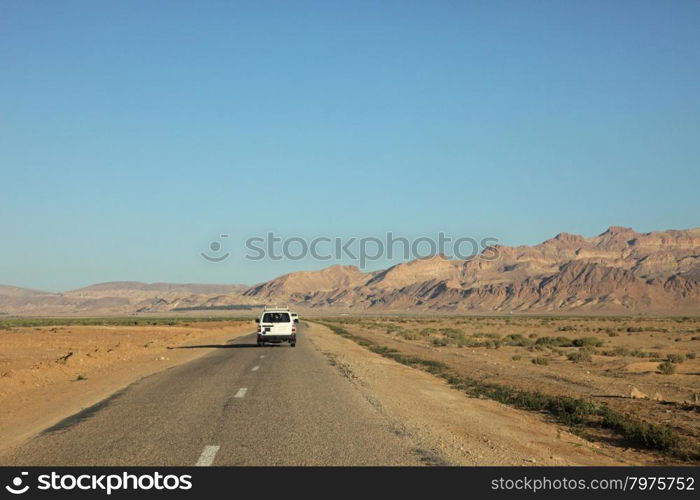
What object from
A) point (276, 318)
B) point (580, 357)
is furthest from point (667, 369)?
point (276, 318)

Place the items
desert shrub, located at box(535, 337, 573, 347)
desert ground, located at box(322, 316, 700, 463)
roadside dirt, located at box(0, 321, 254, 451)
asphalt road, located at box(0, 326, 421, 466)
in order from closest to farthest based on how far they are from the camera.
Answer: asphalt road, located at box(0, 326, 421, 466) < desert ground, located at box(322, 316, 700, 463) < roadside dirt, located at box(0, 321, 254, 451) < desert shrub, located at box(535, 337, 573, 347)

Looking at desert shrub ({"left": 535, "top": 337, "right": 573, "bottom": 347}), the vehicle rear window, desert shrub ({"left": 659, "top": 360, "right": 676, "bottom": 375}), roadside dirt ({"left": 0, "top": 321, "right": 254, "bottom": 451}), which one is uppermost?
the vehicle rear window

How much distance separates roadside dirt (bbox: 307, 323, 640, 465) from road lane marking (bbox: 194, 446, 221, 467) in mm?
2973

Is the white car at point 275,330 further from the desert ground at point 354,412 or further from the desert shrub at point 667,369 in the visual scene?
the desert shrub at point 667,369

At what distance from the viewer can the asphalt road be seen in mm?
9914

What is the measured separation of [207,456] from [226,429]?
2.35 metres

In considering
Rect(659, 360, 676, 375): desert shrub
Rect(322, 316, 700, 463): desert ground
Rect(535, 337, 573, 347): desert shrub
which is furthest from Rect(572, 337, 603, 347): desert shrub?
Rect(659, 360, 676, 375): desert shrub

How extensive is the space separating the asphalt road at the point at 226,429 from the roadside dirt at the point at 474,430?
0.52m

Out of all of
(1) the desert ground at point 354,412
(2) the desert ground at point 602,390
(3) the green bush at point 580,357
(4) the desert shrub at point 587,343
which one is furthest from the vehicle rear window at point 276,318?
(4) the desert shrub at point 587,343

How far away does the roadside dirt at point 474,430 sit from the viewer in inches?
418

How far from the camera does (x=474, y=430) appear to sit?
516 inches

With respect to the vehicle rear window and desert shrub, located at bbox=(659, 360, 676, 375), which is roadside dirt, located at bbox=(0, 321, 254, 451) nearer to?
the vehicle rear window

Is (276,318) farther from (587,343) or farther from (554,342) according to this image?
(554,342)
